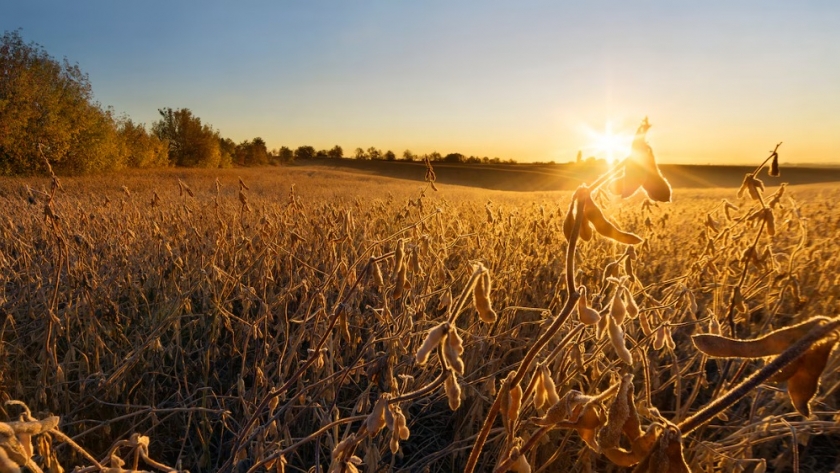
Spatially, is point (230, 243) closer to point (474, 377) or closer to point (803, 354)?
point (474, 377)

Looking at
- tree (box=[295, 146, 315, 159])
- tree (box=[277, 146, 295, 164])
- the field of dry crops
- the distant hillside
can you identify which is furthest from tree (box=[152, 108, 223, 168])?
the field of dry crops

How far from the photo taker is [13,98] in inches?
967

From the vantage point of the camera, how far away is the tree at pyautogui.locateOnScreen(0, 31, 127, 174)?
2455cm

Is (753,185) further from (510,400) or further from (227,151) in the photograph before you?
(227,151)

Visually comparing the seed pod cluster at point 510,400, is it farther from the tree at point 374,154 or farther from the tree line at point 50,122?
the tree at point 374,154

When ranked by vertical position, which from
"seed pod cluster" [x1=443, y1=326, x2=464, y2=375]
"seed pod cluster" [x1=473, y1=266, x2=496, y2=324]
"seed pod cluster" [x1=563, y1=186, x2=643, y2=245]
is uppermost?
"seed pod cluster" [x1=563, y1=186, x2=643, y2=245]

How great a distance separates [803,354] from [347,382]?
2446 mm

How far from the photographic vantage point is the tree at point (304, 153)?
274ft

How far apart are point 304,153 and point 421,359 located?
8694 centimetres

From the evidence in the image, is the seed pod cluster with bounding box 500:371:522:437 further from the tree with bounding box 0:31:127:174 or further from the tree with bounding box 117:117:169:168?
the tree with bounding box 117:117:169:168

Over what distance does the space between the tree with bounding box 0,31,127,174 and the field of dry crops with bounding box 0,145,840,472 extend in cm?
2555

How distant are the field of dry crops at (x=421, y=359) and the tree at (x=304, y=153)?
8091cm

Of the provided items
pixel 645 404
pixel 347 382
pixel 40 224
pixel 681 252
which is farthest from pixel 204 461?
pixel 681 252

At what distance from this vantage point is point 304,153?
276 ft
